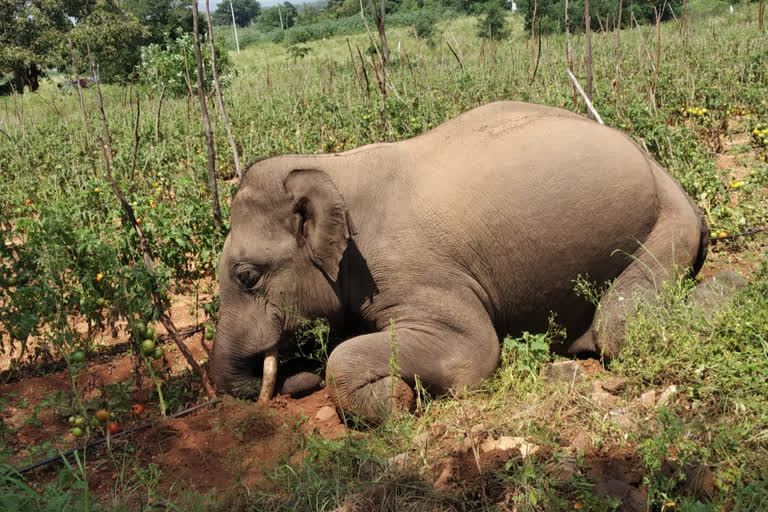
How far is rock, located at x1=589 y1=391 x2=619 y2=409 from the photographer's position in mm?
3720

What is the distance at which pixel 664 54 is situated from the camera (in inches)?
550

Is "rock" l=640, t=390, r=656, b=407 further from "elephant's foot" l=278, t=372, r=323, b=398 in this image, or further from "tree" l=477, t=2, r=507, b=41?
"tree" l=477, t=2, r=507, b=41

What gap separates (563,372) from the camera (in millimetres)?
4246

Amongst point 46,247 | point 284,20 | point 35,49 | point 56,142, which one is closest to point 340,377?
point 46,247

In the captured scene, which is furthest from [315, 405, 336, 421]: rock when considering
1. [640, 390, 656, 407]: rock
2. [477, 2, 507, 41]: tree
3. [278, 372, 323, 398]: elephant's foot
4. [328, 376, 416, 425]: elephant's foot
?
[477, 2, 507, 41]: tree

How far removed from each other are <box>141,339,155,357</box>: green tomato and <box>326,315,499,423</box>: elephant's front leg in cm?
120

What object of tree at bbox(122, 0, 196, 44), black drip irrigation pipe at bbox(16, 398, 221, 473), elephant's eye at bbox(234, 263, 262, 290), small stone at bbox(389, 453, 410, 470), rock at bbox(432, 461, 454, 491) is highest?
tree at bbox(122, 0, 196, 44)

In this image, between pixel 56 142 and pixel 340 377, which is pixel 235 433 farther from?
pixel 56 142

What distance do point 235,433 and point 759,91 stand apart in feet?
28.9

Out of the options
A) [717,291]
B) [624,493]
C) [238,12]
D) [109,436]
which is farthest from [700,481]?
[238,12]

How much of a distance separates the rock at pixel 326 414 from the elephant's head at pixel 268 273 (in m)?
0.43

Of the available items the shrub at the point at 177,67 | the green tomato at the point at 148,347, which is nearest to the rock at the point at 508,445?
the green tomato at the point at 148,347

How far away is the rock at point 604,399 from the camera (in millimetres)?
3720

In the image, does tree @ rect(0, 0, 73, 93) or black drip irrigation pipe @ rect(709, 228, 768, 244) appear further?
tree @ rect(0, 0, 73, 93)
